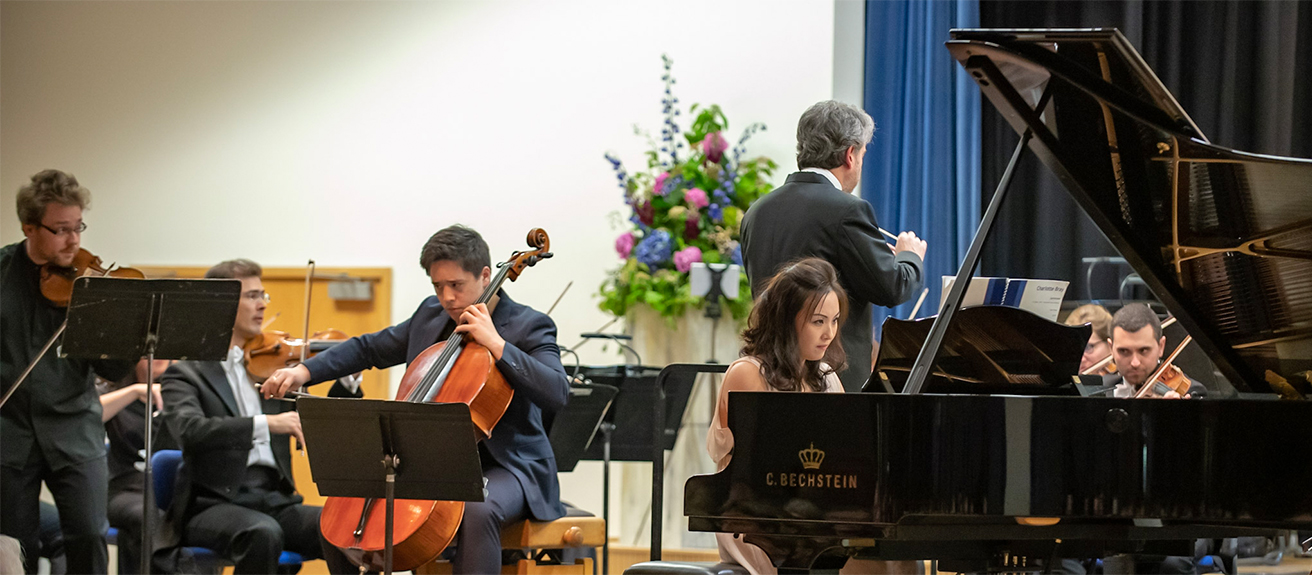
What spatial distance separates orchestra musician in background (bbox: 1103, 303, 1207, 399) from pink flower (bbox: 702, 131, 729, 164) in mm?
1909

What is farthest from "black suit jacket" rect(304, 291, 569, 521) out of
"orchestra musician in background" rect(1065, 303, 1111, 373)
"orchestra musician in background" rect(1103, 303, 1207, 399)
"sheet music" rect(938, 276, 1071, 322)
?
"orchestra musician in background" rect(1065, 303, 1111, 373)

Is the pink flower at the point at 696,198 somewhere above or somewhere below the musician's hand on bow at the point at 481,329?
above

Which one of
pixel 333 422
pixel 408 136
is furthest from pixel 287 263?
pixel 333 422

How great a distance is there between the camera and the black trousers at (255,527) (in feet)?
10.9

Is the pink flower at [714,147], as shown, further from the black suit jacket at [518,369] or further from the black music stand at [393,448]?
the black music stand at [393,448]

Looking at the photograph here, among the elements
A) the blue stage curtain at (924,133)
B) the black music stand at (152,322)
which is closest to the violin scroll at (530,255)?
the black music stand at (152,322)

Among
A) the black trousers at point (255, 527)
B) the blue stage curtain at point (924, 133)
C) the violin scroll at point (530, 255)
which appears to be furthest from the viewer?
the blue stage curtain at point (924, 133)

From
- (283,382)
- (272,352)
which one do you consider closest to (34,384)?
(272,352)

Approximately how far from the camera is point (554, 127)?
5.58 meters

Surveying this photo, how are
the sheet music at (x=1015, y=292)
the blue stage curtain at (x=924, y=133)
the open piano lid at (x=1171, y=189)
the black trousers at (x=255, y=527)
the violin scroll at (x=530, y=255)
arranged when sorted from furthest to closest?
1. the blue stage curtain at (x=924, y=133)
2. the black trousers at (x=255, y=527)
3. the violin scroll at (x=530, y=255)
4. the sheet music at (x=1015, y=292)
5. the open piano lid at (x=1171, y=189)

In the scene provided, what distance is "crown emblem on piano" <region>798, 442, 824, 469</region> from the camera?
77.2 inches

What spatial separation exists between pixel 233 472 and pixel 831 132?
193cm

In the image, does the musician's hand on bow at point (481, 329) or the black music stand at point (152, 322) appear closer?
the musician's hand on bow at point (481, 329)

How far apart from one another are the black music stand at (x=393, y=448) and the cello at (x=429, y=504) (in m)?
0.23
